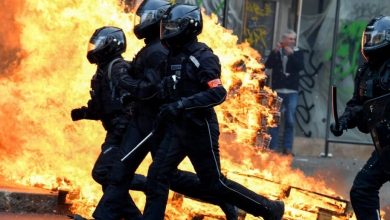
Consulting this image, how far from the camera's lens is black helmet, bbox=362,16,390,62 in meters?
8.17

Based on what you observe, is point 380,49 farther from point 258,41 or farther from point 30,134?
point 258,41

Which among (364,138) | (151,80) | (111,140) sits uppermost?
(151,80)

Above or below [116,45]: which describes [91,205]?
below

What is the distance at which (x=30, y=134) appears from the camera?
10445 millimetres

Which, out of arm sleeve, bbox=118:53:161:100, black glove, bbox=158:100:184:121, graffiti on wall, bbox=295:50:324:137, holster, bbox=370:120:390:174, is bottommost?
graffiti on wall, bbox=295:50:324:137

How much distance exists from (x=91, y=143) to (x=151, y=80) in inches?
84.8

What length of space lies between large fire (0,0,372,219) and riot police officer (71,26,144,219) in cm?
105

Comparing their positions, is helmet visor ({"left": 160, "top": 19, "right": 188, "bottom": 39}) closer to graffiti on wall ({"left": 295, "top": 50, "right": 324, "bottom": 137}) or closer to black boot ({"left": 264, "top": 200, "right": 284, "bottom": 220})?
black boot ({"left": 264, "top": 200, "right": 284, "bottom": 220})

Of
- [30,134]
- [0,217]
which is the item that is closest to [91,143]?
[30,134]

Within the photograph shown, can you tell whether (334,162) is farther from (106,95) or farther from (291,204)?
(106,95)

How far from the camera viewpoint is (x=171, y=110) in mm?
7863

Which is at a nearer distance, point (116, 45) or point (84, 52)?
point (116, 45)

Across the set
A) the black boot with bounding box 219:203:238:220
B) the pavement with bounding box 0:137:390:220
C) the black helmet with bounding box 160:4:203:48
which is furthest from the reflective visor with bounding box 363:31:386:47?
the pavement with bounding box 0:137:390:220

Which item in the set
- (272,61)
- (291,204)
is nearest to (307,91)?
(272,61)
